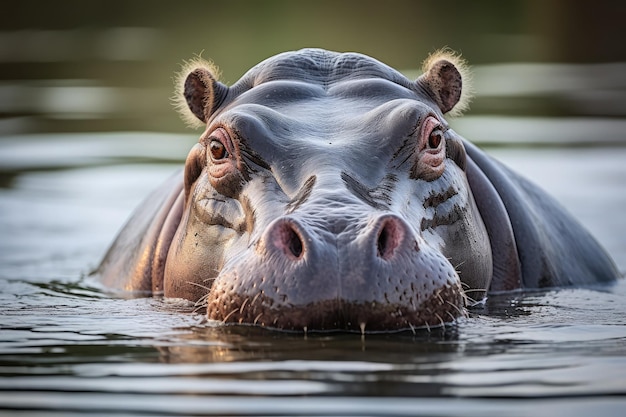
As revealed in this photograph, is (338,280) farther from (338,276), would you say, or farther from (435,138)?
(435,138)

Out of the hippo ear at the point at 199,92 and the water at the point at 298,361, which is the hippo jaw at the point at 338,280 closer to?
the water at the point at 298,361

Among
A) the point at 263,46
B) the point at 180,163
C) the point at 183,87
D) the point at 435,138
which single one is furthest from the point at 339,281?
the point at 263,46

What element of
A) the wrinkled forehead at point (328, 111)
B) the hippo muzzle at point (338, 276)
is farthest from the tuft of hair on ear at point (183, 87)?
the hippo muzzle at point (338, 276)

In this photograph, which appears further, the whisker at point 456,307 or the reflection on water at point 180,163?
the whisker at point 456,307

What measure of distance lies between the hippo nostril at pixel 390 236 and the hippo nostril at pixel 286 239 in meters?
0.34

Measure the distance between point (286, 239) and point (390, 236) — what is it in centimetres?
44

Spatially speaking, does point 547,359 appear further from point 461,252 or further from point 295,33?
point 295,33

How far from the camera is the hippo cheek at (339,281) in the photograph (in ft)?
18.1

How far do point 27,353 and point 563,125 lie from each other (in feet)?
47.3

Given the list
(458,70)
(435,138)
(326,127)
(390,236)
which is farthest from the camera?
(458,70)

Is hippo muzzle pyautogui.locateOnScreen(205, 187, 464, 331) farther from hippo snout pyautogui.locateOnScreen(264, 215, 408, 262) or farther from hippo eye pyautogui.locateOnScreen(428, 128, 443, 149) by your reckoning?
hippo eye pyautogui.locateOnScreen(428, 128, 443, 149)

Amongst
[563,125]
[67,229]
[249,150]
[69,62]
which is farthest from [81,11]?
[249,150]

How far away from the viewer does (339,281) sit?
5.49 m

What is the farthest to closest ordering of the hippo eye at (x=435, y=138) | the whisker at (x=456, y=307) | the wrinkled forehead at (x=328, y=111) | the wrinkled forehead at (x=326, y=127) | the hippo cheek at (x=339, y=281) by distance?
the hippo eye at (x=435, y=138) → the wrinkled forehead at (x=328, y=111) → the wrinkled forehead at (x=326, y=127) → the whisker at (x=456, y=307) → the hippo cheek at (x=339, y=281)
